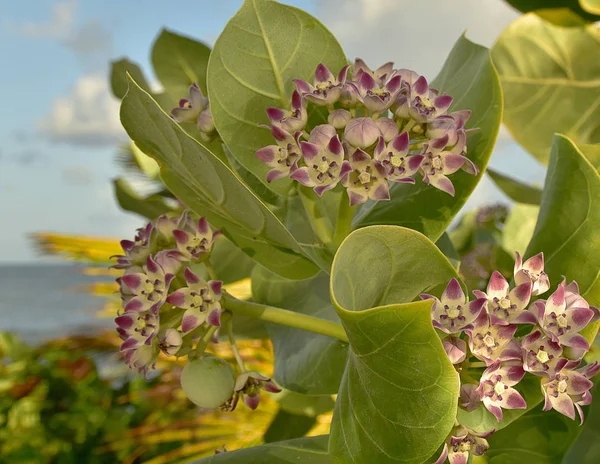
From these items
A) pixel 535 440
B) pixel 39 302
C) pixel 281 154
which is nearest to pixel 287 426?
pixel 535 440

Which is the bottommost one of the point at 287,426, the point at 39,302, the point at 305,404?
the point at 39,302

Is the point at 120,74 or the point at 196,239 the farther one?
the point at 120,74

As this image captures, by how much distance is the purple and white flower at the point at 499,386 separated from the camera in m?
0.42

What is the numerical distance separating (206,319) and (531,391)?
0.23 metres

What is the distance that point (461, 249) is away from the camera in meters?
1.30

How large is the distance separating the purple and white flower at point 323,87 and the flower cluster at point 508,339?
0.15 m

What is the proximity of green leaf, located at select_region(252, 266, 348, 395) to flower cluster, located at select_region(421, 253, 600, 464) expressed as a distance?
146 millimetres

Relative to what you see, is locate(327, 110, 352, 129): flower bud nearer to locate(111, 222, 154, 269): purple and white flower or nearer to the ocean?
locate(111, 222, 154, 269): purple and white flower

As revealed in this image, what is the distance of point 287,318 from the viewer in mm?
501

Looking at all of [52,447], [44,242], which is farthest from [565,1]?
[44,242]

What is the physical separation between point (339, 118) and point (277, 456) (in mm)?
251

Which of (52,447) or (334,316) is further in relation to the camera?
(52,447)

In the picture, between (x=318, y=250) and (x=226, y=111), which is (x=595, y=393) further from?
(x=226, y=111)

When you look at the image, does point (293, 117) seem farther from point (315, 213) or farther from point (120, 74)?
point (120, 74)
